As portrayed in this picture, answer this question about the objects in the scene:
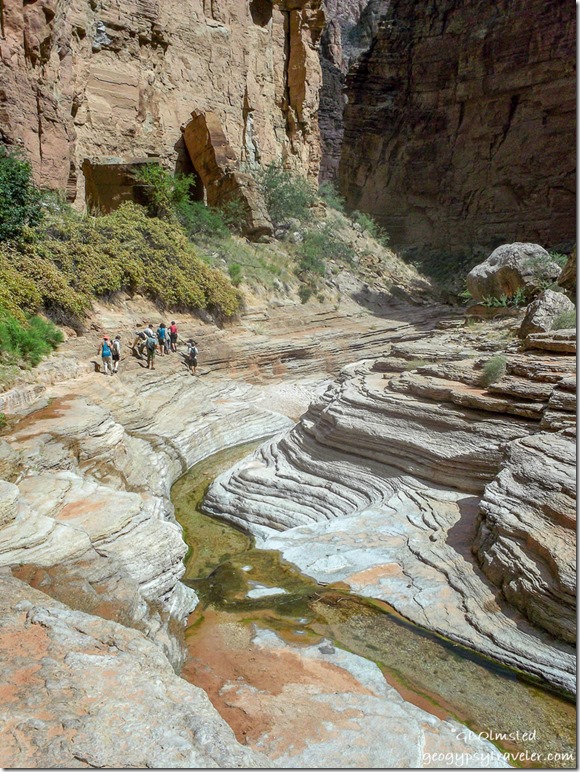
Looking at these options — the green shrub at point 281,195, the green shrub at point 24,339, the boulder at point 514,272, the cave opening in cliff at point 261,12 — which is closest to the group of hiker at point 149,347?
the green shrub at point 24,339

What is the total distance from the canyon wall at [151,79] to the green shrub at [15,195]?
38.2 inches

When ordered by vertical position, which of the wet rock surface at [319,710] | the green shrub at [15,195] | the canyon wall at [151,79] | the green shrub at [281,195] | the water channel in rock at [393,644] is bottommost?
the water channel in rock at [393,644]

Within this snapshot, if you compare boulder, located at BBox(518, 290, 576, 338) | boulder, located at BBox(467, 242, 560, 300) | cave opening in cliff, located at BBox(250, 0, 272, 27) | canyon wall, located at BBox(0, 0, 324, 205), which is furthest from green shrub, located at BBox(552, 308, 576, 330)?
cave opening in cliff, located at BBox(250, 0, 272, 27)

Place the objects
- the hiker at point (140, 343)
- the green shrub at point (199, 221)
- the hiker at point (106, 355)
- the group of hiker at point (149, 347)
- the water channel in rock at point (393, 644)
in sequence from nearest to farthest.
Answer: the water channel in rock at point (393, 644) → the hiker at point (106, 355) → the group of hiker at point (149, 347) → the hiker at point (140, 343) → the green shrub at point (199, 221)

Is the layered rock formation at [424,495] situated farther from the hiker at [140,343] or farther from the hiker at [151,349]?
the hiker at [140,343]

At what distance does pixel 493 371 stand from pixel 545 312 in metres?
3.59

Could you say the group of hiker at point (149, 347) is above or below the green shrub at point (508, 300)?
below

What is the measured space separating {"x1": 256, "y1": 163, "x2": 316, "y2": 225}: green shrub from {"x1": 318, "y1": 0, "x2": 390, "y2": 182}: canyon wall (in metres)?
20.2

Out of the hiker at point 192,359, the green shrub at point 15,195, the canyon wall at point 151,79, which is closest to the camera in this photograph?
the green shrub at point 15,195

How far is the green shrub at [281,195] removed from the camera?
24953 millimetres

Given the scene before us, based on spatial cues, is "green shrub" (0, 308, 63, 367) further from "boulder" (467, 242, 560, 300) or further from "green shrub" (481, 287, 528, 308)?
"boulder" (467, 242, 560, 300)

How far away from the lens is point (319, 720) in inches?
172

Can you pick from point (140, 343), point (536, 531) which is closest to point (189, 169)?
point (140, 343)

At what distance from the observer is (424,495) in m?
8.59
